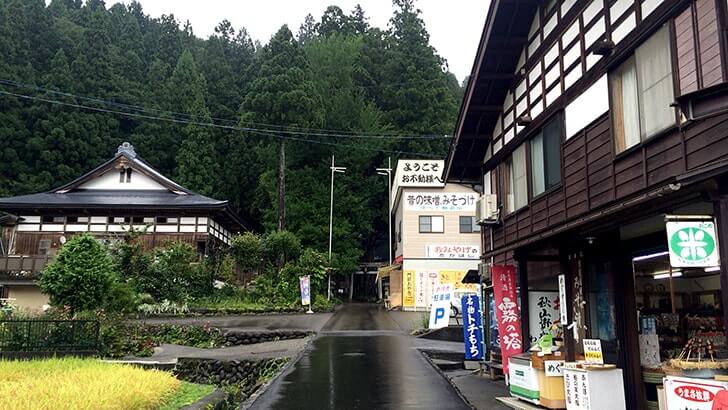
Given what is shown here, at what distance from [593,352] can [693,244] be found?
9.73 ft

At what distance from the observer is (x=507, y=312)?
10359mm

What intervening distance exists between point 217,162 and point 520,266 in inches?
1392

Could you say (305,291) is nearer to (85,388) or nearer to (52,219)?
(52,219)

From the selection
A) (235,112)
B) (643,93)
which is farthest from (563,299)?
(235,112)

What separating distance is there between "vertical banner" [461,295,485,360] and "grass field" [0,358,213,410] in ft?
20.0

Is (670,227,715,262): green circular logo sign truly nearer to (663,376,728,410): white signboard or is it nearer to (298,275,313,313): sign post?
(663,376,728,410): white signboard

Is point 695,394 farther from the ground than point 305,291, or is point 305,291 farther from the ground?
point 305,291

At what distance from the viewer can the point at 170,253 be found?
2642cm

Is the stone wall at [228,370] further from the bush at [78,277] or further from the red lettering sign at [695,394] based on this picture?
the red lettering sign at [695,394]

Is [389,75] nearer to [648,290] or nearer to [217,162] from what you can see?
[217,162]

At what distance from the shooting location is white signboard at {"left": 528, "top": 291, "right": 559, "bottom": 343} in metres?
10.2

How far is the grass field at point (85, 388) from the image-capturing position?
19.7ft

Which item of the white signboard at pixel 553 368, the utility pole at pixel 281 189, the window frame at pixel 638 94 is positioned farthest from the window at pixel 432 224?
the window frame at pixel 638 94

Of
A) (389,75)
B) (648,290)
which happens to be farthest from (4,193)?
(648,290)
